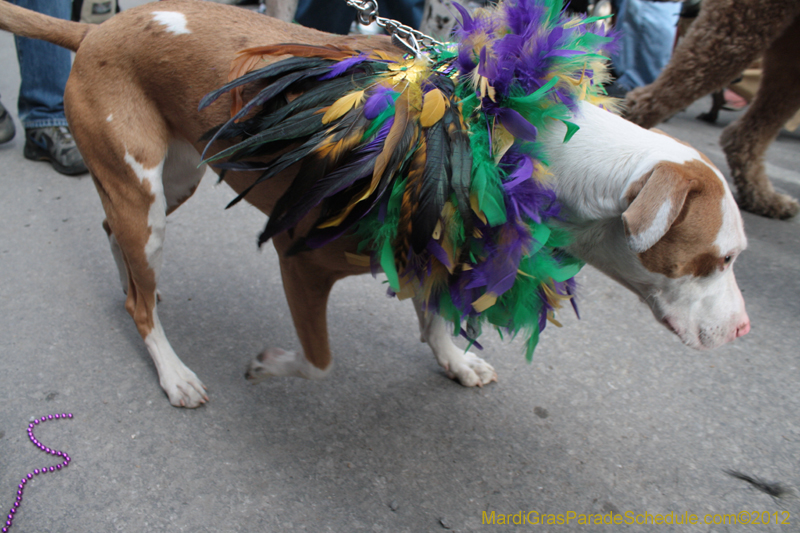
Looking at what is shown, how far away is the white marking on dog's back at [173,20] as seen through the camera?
5.57 ft

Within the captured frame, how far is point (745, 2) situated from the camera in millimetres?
2799

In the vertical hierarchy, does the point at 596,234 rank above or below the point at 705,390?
above

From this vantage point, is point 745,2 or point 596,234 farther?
point 745,2

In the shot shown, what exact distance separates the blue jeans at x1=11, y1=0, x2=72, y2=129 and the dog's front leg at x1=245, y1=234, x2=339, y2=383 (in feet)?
8.47

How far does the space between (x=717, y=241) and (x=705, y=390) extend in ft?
3.57

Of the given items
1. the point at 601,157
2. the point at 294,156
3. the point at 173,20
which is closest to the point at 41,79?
the point at 173,20

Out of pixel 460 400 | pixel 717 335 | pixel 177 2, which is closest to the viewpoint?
pixel 717 335

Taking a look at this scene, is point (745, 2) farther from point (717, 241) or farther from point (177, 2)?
point (177, 2)

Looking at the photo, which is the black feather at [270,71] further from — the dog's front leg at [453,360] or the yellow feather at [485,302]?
the dog's front leg at [453,360]

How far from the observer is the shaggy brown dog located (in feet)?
9.33

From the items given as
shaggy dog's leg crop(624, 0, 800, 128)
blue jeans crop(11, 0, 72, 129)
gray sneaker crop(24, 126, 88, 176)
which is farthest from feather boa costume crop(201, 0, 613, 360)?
blue jeans crop(11, 0, 72, 129)

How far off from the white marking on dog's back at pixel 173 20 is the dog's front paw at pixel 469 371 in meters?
1.49

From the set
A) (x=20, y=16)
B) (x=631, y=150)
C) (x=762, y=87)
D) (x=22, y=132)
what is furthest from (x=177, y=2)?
(x=762, y=87)

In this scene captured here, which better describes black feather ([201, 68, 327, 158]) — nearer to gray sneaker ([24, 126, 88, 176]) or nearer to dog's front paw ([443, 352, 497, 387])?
dog's front paw ([443, 352, 497, 387])
